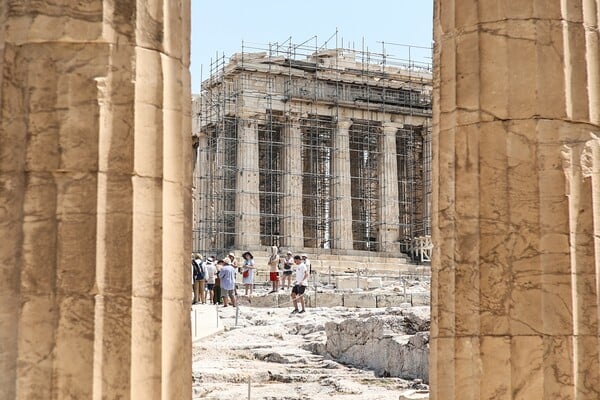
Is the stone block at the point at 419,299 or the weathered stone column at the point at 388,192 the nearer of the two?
the stone block at the point at 419,299

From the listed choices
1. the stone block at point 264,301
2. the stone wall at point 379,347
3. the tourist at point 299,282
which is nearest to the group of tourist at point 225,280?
the tourist at point 299,282

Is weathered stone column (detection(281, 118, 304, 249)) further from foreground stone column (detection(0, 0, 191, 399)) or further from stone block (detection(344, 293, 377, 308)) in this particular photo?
foreground stone column (detection(0, 0, 191, 399))

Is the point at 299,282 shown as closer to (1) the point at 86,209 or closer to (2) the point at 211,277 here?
(2) the point at 211,277

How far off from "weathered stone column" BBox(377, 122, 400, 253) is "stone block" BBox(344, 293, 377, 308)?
21525 mm

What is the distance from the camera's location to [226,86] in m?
49.1

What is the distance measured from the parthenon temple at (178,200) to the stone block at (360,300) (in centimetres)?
2196

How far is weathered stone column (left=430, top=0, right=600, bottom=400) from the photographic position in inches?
299

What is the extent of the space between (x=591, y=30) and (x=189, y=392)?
355 centimetres

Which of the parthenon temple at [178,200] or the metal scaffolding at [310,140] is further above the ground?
the metal scaffolding at [310,140]

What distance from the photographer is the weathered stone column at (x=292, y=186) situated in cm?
4916

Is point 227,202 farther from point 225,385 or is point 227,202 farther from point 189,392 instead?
point 189,392

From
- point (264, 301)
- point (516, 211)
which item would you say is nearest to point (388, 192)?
point (264, 301)

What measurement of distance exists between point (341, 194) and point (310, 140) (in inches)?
132

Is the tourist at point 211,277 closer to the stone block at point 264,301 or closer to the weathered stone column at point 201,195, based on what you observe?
the stone block at point 264,301
